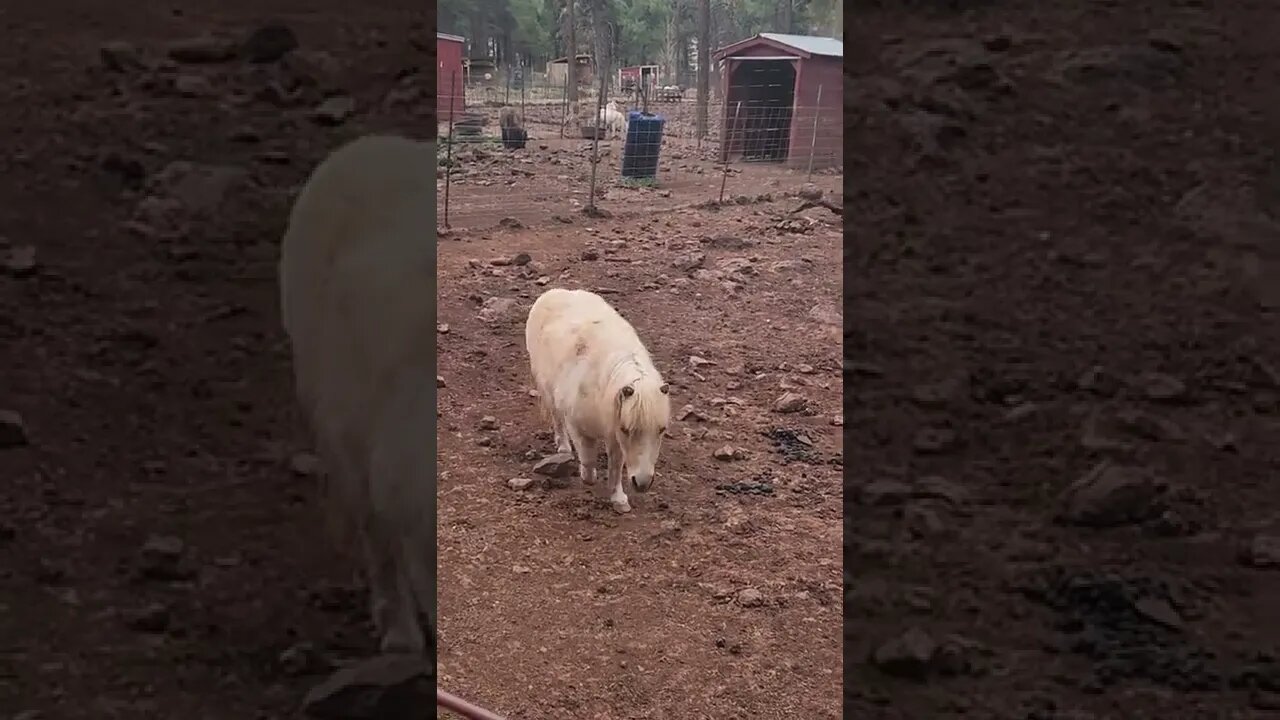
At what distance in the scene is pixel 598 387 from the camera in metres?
4.11

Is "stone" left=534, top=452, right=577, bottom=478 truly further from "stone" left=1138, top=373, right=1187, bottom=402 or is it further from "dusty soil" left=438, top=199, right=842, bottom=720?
"stone" left=1138, top=373, right=1187, bottom=402

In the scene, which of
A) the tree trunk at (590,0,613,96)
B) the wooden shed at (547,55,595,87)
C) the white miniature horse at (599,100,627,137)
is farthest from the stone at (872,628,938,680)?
the wooden shed at (547,55,595,87)

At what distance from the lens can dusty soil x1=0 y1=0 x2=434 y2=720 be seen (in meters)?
1.26

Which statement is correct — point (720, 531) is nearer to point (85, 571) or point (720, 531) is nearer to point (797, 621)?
point (797, 621)

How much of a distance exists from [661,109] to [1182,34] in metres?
18.5

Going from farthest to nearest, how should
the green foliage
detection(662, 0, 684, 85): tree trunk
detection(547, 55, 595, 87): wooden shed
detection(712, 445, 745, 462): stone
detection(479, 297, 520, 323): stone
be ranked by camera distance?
detection(662, 0, 684, 85): tree trunk
detection(547, 55, 595, 87): wooden shed
the green foliage
detection(479, 297, 520, 323): stone
detection(712, 445, 745, 462): stone

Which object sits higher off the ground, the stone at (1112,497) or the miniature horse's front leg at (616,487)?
the stone at (1112,497)

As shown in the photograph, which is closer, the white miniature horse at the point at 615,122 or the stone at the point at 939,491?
the stone at the point at 939,491

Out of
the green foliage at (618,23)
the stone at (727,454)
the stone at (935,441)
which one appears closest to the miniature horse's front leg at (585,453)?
the stone at (727,454)

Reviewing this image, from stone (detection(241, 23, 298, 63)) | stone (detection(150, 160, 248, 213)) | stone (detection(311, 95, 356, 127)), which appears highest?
stone (detection(241, 23, 298, 63))

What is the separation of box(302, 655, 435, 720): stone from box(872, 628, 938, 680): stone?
0.64 metres

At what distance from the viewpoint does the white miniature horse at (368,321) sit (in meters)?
1.29

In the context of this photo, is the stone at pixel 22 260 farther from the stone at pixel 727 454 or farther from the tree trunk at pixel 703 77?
the tree trunk at pixel 703 77

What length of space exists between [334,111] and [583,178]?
1048 cm
